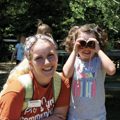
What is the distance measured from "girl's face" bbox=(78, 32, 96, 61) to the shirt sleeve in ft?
2.73

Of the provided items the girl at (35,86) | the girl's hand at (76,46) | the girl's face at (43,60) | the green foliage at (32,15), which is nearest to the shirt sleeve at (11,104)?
the girl at (35,86)

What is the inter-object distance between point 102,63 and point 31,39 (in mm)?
803

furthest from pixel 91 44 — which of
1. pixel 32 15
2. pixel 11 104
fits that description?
pixel 32 15

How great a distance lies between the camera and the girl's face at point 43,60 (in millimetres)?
2887

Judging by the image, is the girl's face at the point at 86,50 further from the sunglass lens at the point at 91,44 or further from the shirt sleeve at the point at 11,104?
the shirt sleeve at the point at 11,104

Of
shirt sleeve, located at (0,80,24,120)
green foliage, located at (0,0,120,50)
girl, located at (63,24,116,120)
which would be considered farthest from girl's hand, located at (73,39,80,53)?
green foliage, located at (0,0,120,50)

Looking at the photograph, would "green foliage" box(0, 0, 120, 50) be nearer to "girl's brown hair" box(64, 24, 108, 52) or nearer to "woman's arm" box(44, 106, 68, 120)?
"girl's brown hair" box(64, 24, 108, 52)

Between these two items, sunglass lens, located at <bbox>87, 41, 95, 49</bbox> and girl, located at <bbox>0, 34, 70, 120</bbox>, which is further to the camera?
sunglass lens, located at <bbox>87, 41, 95, 49</bbox>

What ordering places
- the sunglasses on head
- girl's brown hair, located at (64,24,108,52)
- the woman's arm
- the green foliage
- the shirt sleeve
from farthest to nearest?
the green foliage → girl's brown hair, located at (64,24,108,52) → the sunglasses on head → the woman's arm → the shirt sleeve

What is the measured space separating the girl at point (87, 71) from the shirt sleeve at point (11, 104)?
660 millimetres

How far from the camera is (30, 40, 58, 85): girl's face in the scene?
9.47ft

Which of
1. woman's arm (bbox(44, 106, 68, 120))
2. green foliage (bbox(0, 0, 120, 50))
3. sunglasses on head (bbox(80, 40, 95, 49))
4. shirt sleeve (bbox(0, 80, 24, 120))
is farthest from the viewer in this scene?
green foliage (bbox(0, 0, 120, 50))

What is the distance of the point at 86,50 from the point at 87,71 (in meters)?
0.20

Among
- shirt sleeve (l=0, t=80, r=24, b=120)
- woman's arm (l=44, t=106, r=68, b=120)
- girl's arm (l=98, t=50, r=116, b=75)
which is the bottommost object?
woman's arm (l=44, t=106, r=68, b=120)
